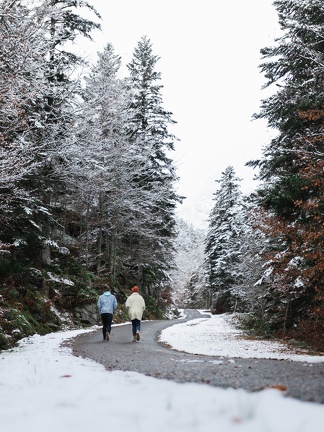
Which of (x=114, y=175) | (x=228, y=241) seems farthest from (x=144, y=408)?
(x=228, y=241)

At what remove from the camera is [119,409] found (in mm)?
2783

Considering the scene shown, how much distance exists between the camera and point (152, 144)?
25969 mm

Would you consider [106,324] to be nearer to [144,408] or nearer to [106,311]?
[106,311]

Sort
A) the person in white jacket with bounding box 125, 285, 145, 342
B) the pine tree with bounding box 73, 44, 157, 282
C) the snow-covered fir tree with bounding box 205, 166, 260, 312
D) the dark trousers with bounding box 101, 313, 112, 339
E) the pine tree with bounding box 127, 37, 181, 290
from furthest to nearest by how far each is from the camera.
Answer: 1. the snow-covered fir tree with bounding box 205, 166, 260, 312
2. the pine tree with bounding box 127, 37, 181, 290
3. the pine tree with bounding box 73, 44, 157, 282
4. the dark trousers with bounding box 101, 313, 112, 339
5. the person in white jacket with bounding box 125, 285, 145, 342

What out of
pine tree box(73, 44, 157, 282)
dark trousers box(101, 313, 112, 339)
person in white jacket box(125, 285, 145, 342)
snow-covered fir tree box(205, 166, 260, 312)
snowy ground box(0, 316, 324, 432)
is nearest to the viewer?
snowy ground box(0, 316, 324, 432)

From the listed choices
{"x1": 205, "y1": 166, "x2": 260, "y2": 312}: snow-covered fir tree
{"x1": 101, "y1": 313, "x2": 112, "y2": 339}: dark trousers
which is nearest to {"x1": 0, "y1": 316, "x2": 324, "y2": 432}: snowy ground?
{"x1": 101, "y1": 313, "x2": 112, "y2": 339}: dark trousers

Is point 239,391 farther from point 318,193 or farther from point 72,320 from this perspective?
point 72,320

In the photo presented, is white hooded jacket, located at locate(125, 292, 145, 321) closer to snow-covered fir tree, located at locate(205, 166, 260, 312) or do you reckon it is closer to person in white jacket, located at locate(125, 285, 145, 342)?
person in white jacket, located at locate(125, 285, 145, 342)

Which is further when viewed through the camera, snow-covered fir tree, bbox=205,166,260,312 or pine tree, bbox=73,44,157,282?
snow-covered fir tree, bbox=205,166,260,312

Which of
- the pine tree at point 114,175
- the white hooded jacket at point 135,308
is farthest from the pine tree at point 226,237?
the white hooded jacket at point 135,308

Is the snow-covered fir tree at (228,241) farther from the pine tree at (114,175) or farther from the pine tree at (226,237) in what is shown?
the pine tree at (114,175)

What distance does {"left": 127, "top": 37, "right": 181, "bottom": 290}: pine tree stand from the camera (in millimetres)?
26094

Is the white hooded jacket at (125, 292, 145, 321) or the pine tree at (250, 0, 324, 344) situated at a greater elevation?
the pine tree at (250, 0, 324, 344)

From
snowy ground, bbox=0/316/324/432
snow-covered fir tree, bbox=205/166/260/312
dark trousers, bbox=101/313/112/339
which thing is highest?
snow-covered fir tree, bbox=205/166/260/312
